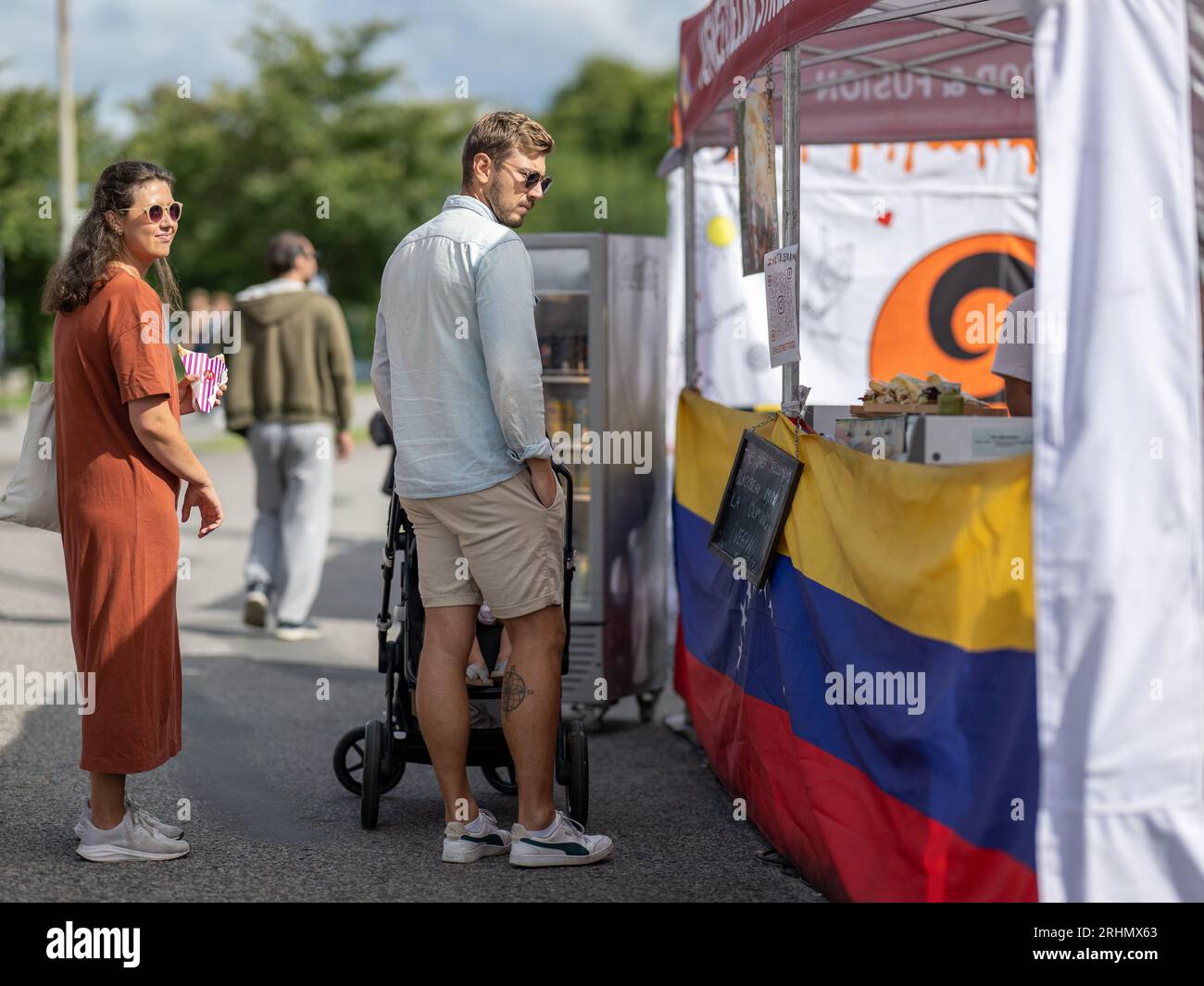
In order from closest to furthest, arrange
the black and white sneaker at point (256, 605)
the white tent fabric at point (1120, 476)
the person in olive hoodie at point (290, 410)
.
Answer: the white tent fabric at point (1120, 476), the person in olive hoodie at point (290, 410), the black and white sneaker at point (256, 605)

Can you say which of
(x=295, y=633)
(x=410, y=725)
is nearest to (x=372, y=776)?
(x=410, y=725)

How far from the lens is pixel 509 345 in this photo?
14.0 ft

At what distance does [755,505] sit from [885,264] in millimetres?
4947

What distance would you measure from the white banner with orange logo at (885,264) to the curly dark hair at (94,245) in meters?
5.28

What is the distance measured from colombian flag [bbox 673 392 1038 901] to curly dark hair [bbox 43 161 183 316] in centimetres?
210

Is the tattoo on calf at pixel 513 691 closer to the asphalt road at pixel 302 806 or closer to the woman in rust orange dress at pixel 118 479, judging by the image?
the asphalt road at pixel 302 806

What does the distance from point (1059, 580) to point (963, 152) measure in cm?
691

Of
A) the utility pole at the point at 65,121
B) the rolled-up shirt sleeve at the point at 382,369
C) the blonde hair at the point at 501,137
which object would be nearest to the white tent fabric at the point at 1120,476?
the blonde hair at the point at 501,137

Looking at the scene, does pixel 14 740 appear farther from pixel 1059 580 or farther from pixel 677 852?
pixel 1059 580

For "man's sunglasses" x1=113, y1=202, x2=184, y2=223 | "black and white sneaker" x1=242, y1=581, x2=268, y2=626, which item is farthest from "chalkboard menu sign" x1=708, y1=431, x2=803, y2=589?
"black and white sneaker" x1=242, y1=581, x2=268, y2=626

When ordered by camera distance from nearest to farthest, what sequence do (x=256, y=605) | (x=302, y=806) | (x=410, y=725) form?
(x=410, y=725) → (x=302, y=806) → (x=256, y=605)

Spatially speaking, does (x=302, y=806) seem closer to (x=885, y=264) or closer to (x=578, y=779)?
(x=578, y=779)

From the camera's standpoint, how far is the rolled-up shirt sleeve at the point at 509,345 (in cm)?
426

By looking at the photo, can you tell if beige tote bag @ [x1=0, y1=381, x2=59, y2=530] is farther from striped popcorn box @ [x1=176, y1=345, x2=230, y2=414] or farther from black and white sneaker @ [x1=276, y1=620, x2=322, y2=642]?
black and white sneaker @ [x1=276, y1=620, x2=322, y2=642]
